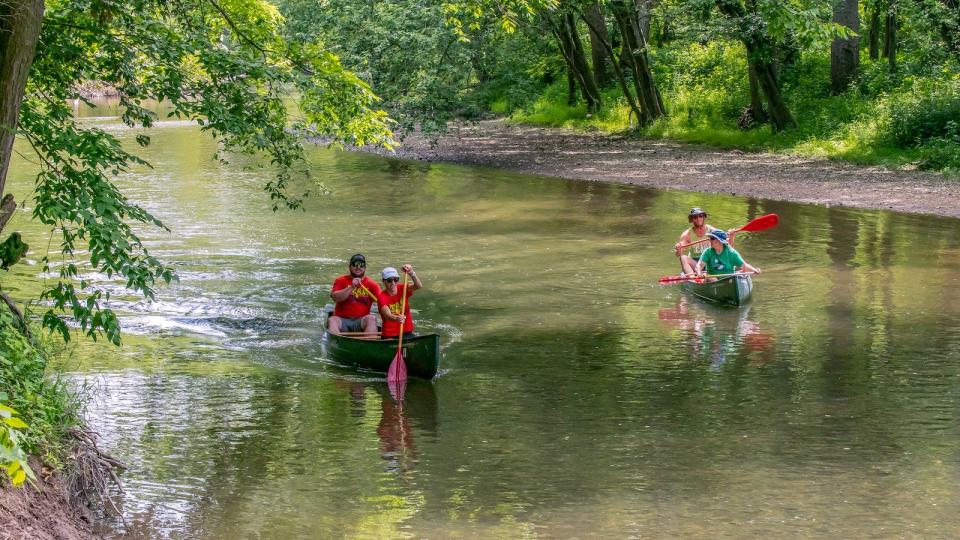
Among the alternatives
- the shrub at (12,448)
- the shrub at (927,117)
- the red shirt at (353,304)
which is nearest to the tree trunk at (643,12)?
the shrub at (927,117)

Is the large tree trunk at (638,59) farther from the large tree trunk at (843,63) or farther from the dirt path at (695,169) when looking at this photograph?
the large tree trunk at (843,63)

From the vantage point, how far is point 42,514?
246 inches

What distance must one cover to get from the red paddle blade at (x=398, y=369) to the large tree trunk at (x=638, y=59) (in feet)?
62.0

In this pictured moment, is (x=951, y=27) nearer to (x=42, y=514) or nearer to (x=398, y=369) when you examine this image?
(x=398, y=369)

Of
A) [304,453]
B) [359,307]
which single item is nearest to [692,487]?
[304,453]

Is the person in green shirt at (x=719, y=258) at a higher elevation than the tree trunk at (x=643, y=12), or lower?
lower

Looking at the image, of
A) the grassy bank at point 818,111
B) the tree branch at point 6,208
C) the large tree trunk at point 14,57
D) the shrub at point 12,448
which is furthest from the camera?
the grassy bank at point 818,111

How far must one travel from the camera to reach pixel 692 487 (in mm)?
8094

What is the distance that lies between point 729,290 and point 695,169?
12.5 m

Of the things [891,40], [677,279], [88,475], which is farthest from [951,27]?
[88,475]

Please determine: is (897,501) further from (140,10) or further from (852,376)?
(140,10)

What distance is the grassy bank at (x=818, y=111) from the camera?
78.9 feet

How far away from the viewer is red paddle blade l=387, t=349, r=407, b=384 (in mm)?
11156

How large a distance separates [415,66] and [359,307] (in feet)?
60.3
